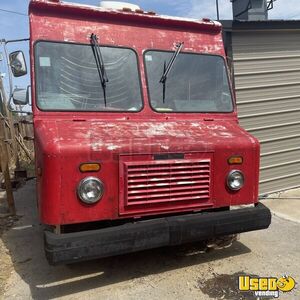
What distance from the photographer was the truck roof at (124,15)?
4.51 metres

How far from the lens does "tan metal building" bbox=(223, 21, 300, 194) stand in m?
7.26

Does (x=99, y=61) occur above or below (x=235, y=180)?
above

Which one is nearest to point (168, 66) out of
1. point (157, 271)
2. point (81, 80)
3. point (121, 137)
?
point (81, 80)

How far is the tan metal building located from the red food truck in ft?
7.06

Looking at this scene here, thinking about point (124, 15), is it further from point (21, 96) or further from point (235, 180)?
point (235, 180)

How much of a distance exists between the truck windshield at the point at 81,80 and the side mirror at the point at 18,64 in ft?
0.98

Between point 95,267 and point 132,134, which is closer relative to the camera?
point 132,134

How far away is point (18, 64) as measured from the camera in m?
4.67

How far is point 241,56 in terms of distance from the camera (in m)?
7.27

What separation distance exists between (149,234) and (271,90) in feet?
15.7

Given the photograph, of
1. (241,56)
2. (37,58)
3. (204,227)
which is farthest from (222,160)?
(241,56)

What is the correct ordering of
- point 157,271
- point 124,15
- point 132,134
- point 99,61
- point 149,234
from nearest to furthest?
1. point 149,234
2. point 132,134
3. point 157,271
4. point 99,61
5. point 124,15

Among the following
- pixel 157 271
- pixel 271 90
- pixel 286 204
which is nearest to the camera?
pixel 157 271

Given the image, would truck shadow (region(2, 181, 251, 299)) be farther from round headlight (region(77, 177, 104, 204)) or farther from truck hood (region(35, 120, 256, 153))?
truck hood (region(35, 120, 256, 153))
